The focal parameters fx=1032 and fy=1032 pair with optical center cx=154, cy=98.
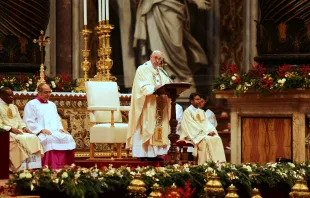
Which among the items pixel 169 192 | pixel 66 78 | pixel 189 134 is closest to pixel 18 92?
pixel 66 78

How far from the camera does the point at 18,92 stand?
15.3m

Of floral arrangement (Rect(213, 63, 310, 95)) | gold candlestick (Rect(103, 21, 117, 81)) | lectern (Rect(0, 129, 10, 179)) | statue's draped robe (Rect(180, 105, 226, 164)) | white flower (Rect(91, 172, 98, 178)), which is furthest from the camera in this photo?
gold candlestick (Rect(103, 21, 117, 81))

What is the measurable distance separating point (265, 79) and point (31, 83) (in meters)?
3.98

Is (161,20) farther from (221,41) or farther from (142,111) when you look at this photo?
(142,111)

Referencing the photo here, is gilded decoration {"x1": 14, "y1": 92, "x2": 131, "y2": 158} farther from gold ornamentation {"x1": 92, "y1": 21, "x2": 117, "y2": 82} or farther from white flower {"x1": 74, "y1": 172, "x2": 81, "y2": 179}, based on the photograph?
white flower {"x1": 74, "y1": 172, "x2": 81, "y2": 179}

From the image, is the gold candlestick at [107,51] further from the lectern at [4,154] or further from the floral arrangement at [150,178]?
the floral arrangement at [150,178]

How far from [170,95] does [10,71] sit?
17.5 feet

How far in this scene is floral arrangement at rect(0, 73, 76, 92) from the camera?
15523 mm

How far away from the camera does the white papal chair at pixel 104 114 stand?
45.2 ft

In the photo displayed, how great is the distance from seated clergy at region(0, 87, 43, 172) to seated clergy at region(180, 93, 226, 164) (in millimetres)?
2464

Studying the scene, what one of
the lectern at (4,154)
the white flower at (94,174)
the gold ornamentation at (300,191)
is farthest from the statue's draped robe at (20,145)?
the gold ornamentation at (300,191)

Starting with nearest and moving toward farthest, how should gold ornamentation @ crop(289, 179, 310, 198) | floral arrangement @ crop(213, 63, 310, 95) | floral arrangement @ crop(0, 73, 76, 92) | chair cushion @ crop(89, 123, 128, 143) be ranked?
gold ornamentation @ crop(289, 179, 310, 198) → floral arrangement @ crop(213, 63, 310, 95) → chair cushion @ crop(89, 123, 128, 143) → floral arrangement @ crop(0, 73, 76, 92)

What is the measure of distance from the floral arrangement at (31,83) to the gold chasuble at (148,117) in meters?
2.86

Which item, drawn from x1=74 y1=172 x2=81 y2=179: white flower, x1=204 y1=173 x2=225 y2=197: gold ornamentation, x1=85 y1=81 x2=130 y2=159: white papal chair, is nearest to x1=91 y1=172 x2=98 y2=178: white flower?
x1=74 y1=172 x2=81 y2=179: white flower
